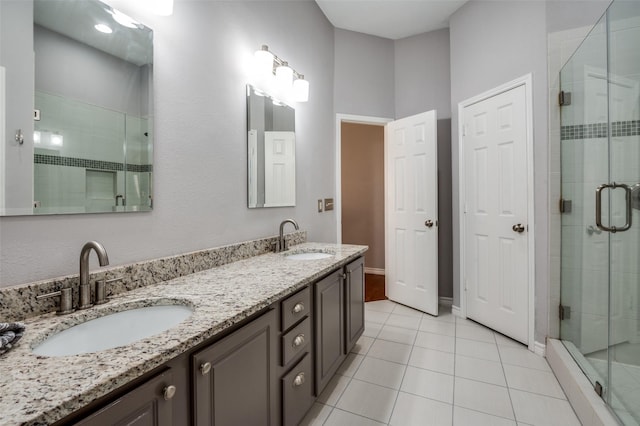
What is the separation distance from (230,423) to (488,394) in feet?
5.26

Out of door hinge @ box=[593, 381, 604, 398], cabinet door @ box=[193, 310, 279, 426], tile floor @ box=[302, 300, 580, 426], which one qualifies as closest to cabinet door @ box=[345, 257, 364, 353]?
tile floor @ box=[302, 300, 580, 426]

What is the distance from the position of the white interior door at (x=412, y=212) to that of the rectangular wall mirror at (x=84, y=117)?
2.52 m

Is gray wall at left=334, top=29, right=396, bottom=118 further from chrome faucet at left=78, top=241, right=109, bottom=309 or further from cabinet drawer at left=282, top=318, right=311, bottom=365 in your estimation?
chrome faucet at left=78, top=241, right=109, bottom=309

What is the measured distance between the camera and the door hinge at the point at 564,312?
2.08 meters

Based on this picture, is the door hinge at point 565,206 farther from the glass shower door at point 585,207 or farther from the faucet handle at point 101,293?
the faucet handle at point 101,293

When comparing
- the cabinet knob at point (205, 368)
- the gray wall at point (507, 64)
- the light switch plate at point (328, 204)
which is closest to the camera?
the cabinet knob at point (205, 368)

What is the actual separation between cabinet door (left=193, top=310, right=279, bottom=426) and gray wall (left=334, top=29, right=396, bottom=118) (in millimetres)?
2648

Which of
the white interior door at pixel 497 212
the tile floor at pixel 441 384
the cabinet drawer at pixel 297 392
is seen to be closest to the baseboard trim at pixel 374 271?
the white interior door at pixel 497 212

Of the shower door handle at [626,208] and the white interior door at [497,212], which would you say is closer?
the shower door handle at [626,208]

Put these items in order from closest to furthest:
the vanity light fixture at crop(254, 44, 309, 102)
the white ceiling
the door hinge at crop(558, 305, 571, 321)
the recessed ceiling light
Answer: the recessed ceiling light → the vanity light fixture at crop(254, 44, 309, 102) → the door hinge at crop(558, 305, 571, 321) → the white ceiling

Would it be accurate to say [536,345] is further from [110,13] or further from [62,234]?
[110,13]

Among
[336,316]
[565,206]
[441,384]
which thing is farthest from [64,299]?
[565,206]

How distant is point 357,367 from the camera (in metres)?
2.09

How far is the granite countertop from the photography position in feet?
1.71
